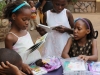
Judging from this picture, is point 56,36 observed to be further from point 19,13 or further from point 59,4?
point 19,13

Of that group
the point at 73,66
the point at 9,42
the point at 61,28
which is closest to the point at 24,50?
the point at 9,42

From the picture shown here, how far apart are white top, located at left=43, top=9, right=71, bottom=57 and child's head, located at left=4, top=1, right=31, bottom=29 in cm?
86

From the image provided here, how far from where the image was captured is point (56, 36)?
296 cm

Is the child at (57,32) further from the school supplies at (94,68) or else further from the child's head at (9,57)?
the child's head at (9,57)

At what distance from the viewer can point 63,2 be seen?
107 inches

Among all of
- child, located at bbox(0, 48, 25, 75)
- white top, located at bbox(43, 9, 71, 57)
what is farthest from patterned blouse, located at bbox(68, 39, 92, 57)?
child, located at bbox(0, 48, 25, 75)

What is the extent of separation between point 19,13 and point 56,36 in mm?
945

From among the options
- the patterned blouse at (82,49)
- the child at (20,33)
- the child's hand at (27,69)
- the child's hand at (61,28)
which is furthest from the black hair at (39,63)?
the child's hand at (61,28)

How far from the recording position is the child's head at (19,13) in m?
2.07

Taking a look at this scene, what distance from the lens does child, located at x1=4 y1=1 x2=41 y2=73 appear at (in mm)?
2049

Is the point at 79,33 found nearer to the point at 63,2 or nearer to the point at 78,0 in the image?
the point at 63,2

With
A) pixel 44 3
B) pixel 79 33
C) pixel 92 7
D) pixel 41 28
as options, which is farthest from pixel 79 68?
pixel 92 7

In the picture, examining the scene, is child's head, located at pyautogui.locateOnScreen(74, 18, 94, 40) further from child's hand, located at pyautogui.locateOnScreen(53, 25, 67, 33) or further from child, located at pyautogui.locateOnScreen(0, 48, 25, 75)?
child, located at pyautogui.locateOnScreen(0, 48, 25, 75)

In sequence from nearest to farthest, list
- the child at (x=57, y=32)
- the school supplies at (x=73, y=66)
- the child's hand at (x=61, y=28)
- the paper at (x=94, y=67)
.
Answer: the school supplies at (x=73, y=66), the paper at (x=94, y=67), the child's hand at (x=61, y=28), the child at (x=57, y=32)
